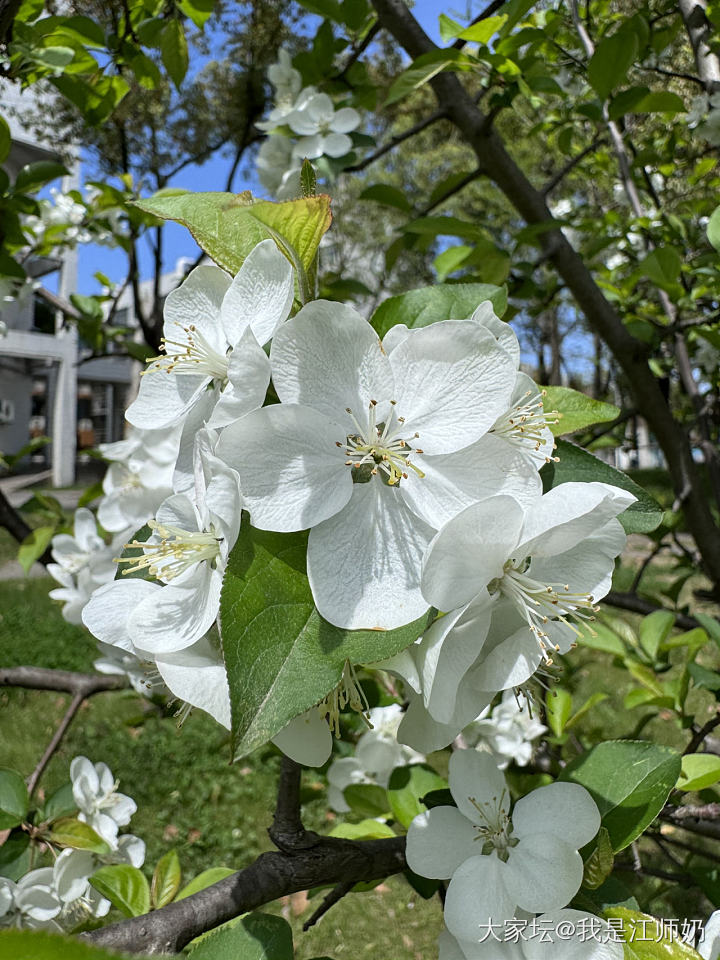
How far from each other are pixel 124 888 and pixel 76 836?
23cm

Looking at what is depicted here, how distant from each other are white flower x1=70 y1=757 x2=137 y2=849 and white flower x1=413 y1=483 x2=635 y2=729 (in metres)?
1.11

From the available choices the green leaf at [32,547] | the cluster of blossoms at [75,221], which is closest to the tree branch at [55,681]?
the green leaf at [32,547]

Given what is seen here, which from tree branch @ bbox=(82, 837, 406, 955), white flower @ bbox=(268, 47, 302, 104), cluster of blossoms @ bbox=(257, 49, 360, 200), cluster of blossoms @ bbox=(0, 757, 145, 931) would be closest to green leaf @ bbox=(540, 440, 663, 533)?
tree branch @ bbox=(82, 837, 406, 955)

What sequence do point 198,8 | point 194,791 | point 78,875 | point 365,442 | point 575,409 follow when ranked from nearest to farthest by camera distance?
point 365,442 < point 575,409 < point 78,875 < point 198,8 < point 194,791

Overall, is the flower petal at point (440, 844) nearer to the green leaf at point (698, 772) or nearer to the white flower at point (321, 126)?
the green leaf at point (698, 772)

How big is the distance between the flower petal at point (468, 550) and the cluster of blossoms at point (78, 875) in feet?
2.78

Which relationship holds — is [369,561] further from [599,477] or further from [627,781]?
[627,781]

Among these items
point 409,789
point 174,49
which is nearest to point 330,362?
point 409,789

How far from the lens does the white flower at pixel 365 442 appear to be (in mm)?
544

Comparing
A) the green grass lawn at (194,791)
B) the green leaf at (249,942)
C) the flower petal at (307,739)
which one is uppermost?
the flower petal at (307,739)

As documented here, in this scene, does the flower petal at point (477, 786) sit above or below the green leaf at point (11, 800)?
above

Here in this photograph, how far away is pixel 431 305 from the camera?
751mm

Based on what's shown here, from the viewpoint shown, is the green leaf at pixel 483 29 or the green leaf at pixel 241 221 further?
the green leaf at pixel 483 29

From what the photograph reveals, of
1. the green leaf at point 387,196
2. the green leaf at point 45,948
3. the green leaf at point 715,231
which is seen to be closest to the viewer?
the green leaf at point 45,948
